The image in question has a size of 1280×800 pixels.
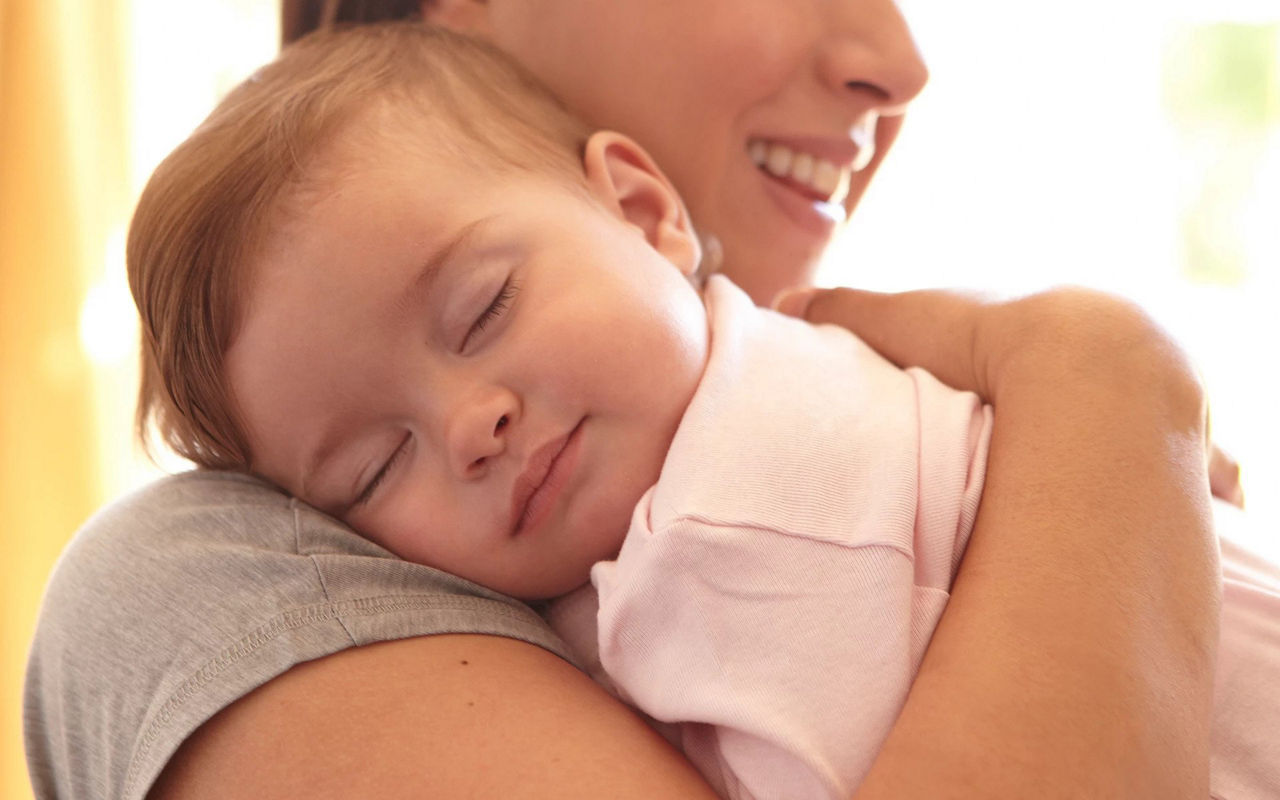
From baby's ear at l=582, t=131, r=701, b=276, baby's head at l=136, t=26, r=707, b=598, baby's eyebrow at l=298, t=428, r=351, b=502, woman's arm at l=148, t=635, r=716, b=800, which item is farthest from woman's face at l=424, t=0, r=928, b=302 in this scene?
woman's arm at l=148, t=635, r=716, b=800

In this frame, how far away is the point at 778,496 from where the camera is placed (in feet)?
2.71

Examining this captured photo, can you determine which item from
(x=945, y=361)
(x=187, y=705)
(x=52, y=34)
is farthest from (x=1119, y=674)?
(x=52, y=34)

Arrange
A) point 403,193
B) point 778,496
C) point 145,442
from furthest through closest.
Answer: point 145,442, point 403,193, point 778,496

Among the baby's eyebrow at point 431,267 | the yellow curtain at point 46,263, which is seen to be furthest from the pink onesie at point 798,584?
the yellow curtain at point 46,263

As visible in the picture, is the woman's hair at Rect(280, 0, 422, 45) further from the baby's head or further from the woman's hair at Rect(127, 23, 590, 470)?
the baby's head

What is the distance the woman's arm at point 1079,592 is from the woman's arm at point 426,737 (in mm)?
195

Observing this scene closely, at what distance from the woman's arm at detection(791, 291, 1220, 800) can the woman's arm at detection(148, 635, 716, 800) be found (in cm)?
20

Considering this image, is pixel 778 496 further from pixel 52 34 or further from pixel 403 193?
pixel 52 34

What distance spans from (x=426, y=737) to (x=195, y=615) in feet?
0.76

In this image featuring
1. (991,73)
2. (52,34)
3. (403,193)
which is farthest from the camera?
(991,73)

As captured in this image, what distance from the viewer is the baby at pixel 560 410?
2.61ft

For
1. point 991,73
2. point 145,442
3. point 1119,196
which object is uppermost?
point 991,73

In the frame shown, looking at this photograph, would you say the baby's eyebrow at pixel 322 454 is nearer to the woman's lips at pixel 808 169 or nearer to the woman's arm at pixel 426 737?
the woman's arm at pixel 426 737

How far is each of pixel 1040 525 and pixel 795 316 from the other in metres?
0.58
